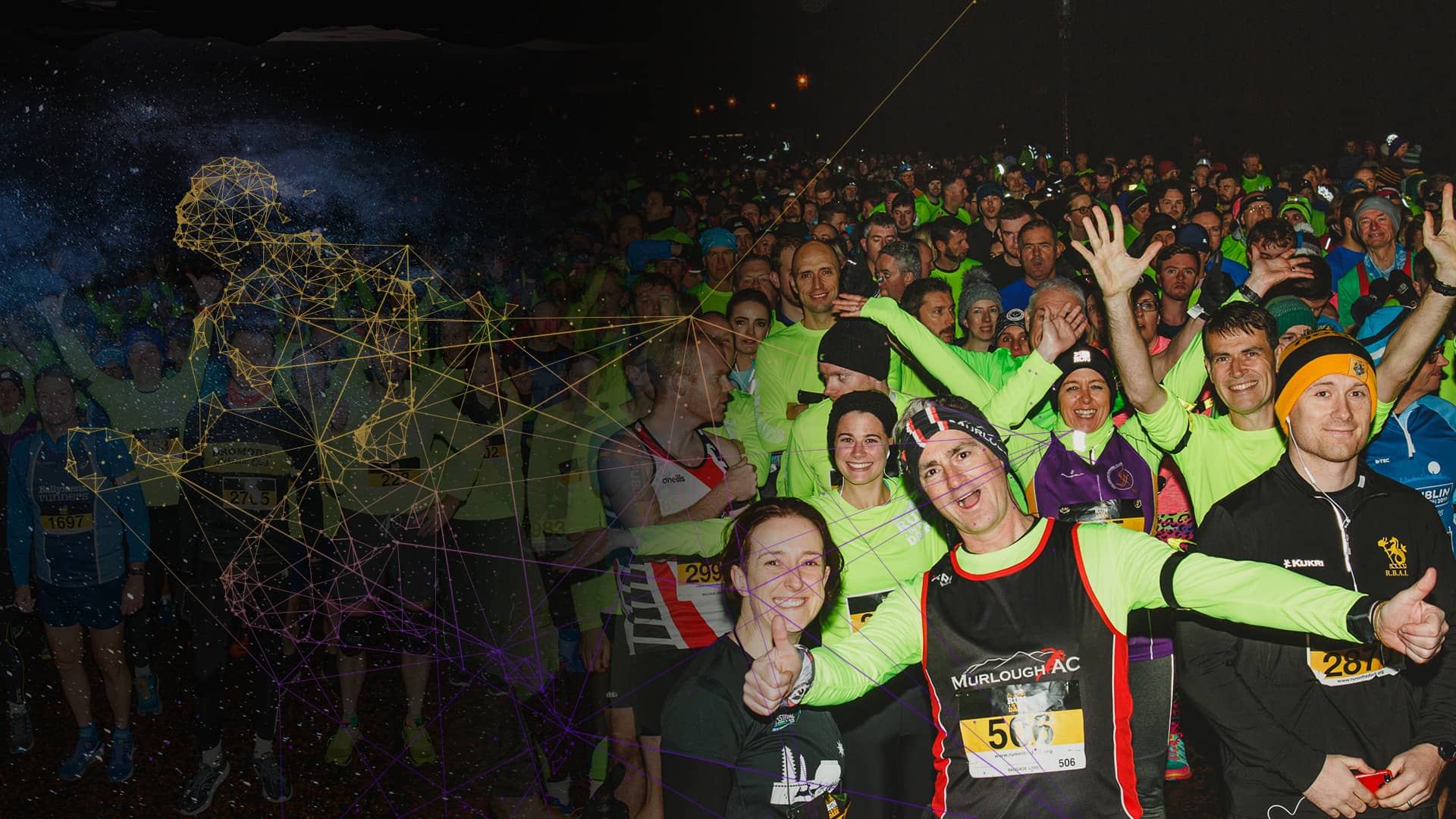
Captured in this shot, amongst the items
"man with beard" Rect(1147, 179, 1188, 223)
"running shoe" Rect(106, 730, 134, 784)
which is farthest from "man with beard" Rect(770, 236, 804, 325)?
"running shoe" Rect(106, 730, 134, 784)

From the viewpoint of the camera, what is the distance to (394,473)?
7.75ft

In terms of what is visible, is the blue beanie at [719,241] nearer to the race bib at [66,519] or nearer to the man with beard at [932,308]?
the man with beard at [932,308]

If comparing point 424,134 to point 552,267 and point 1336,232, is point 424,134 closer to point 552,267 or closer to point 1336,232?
point 552,267

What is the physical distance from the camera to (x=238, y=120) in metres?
2.41

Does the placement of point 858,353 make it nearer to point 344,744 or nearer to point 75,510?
point 344,744

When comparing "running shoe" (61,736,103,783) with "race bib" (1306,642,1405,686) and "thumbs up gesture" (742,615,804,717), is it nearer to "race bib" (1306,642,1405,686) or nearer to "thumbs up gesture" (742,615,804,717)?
"thumbs up gesture" (742,615,804,717)

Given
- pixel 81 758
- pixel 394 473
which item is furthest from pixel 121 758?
pixel 394 473

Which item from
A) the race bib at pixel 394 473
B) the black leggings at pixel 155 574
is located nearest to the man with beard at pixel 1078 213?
the race bib at pixel 394 473

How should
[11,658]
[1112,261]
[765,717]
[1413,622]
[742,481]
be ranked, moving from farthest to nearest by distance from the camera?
[11,658] → [742,481] → [1112,261] → [765,717] → [1413,622]

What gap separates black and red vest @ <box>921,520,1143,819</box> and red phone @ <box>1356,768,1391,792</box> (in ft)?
1.82

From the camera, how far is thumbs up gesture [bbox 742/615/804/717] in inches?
66.0

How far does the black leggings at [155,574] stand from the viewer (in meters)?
2.44

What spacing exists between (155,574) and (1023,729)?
6.87ft

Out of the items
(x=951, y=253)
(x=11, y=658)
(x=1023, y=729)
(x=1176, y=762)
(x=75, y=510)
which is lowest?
(x=1176, y=762)
